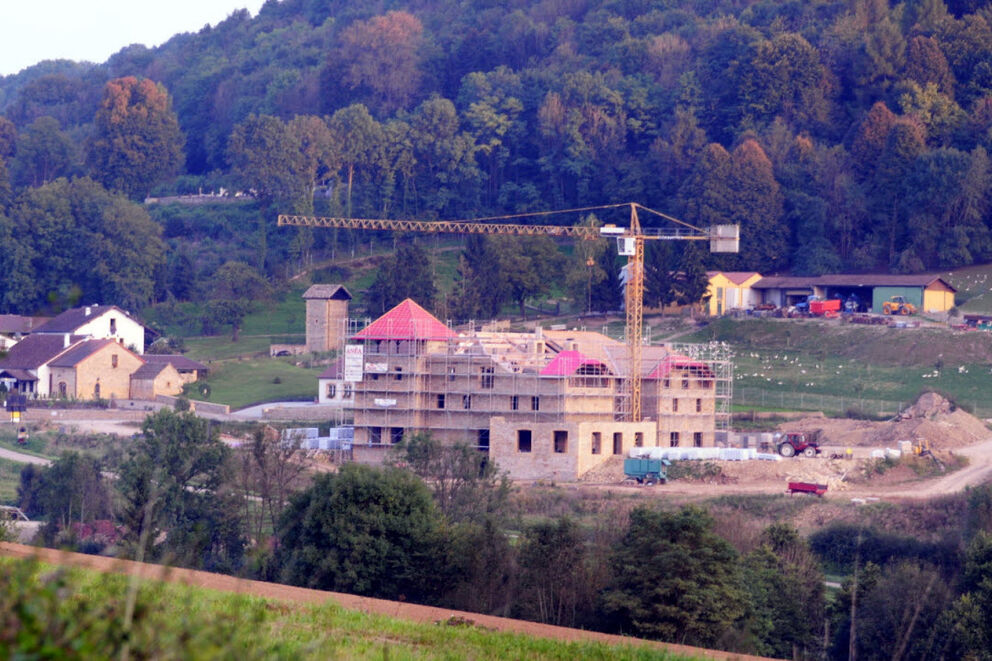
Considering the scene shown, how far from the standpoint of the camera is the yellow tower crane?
4219 centimetres

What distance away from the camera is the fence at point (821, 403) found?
140ft

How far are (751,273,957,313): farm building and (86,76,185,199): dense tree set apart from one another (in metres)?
45.2

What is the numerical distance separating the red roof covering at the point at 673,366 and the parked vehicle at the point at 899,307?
46.3 feet

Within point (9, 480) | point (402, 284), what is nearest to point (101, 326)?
point (402, 284)

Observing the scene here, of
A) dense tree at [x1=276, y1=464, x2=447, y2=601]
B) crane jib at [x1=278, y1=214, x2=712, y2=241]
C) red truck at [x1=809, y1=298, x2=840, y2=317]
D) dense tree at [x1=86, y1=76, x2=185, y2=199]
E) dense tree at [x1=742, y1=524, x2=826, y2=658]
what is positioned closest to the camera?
dense tree at [x1=742, y1=524, x2=826, y2=658]

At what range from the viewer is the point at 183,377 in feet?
170

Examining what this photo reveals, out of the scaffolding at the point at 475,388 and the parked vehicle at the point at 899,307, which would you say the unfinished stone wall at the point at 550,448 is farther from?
the parked vehicle at the point at 899,307

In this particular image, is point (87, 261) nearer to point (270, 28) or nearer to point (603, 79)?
point (603, 79)

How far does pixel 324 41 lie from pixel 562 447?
278ft

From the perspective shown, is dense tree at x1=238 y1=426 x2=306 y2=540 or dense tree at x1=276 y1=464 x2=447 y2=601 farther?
dense tree at x1=238 y1=426 x2=306 y2=540

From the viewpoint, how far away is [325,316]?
187ft

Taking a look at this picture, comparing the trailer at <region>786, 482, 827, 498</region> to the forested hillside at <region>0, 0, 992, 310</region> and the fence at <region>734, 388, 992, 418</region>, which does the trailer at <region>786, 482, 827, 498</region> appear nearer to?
the fence at <region>734, 388, 992, 418</region>

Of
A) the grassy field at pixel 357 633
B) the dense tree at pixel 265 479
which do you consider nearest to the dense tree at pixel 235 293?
the dense tree at pixel 265 479

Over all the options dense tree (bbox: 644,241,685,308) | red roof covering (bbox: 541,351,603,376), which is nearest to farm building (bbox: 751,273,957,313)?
dense tree (bbox: 644,241,685,308)
